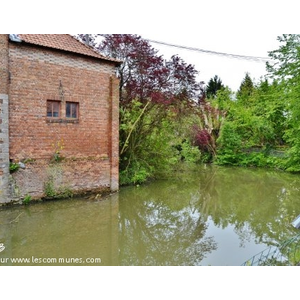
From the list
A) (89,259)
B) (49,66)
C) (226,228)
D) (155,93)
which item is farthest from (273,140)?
(89,259)

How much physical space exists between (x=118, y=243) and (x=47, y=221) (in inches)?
88.7

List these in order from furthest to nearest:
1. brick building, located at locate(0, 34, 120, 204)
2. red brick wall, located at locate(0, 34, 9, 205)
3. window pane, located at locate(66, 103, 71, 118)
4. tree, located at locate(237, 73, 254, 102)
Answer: tree, located at locate(237, 73, 254, 102) → window pane, located at locate(66, 103, 71, 118) → brick building, located at locate(0, 34, 120, 204) → red brick wall, located at locate(0, 34, 9, 205)

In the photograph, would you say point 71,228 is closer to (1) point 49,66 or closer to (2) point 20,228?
→ (2) point 20,228

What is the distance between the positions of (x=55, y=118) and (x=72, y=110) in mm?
677

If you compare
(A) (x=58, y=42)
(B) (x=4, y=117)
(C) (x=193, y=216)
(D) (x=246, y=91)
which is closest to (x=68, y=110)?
(B) (x=4, y=117)

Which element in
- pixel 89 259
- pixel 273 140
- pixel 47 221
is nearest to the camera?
pixel 89 259

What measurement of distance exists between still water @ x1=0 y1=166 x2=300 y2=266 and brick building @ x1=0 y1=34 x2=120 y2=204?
81cm

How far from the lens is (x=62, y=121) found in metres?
8.72

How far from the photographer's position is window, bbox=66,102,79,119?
8895mm

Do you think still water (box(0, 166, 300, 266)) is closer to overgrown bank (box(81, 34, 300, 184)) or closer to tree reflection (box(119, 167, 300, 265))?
tree reflection (box(119, 167, 300, 265))

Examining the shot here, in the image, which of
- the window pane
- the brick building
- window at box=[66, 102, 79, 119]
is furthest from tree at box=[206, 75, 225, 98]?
the window pane

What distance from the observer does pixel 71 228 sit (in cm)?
625

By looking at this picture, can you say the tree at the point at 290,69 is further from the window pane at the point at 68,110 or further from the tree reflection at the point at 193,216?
the window pane at the point at 68,110

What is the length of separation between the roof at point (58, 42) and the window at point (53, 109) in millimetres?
1728
